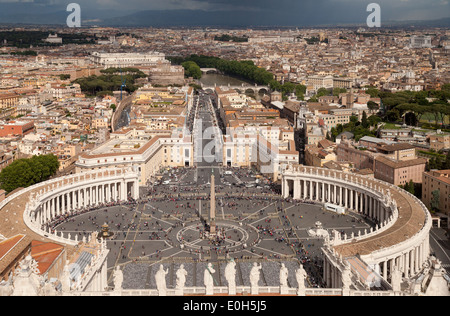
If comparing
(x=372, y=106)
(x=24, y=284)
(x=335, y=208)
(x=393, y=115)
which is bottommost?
(x=335, y=208)

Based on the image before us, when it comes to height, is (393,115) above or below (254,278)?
above

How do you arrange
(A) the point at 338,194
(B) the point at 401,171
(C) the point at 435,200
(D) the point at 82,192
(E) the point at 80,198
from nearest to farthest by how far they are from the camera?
(C) the point at 435,200 → (E) the point at 80,198 → (D) the point at 82,192 → (A) the point at 338,194 → (B) the point at 401,171

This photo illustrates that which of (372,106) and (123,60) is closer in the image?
(372,106)

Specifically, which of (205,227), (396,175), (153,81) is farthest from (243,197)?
(153,81)

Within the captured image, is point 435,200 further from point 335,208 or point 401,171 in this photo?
point 335,208

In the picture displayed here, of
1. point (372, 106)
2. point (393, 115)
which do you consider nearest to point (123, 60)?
point (372, 106)

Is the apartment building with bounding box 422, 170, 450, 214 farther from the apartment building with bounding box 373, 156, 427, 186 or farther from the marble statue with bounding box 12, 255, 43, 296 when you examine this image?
the marble statue with bounding box 12, 255, 43, 296

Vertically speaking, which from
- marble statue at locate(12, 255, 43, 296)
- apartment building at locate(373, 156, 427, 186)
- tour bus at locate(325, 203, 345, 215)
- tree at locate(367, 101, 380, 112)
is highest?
tree at locate(367, 101, 380, 112)

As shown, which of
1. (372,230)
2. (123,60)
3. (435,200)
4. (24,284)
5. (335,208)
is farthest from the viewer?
(123,60)

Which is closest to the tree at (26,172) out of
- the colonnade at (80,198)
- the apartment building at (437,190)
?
the colonnade at (80,198)

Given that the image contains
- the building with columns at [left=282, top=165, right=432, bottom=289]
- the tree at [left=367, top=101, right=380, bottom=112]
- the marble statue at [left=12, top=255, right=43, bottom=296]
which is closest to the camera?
the marble statue at [left=12, top=255, right=43, bottom=296]

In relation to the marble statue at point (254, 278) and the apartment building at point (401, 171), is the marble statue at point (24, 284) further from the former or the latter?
the apartment building at point (401, 171)

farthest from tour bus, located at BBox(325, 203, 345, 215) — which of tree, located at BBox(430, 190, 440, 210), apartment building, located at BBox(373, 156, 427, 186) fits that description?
apartment building, located at BBox(373, 156, 427, 186)
